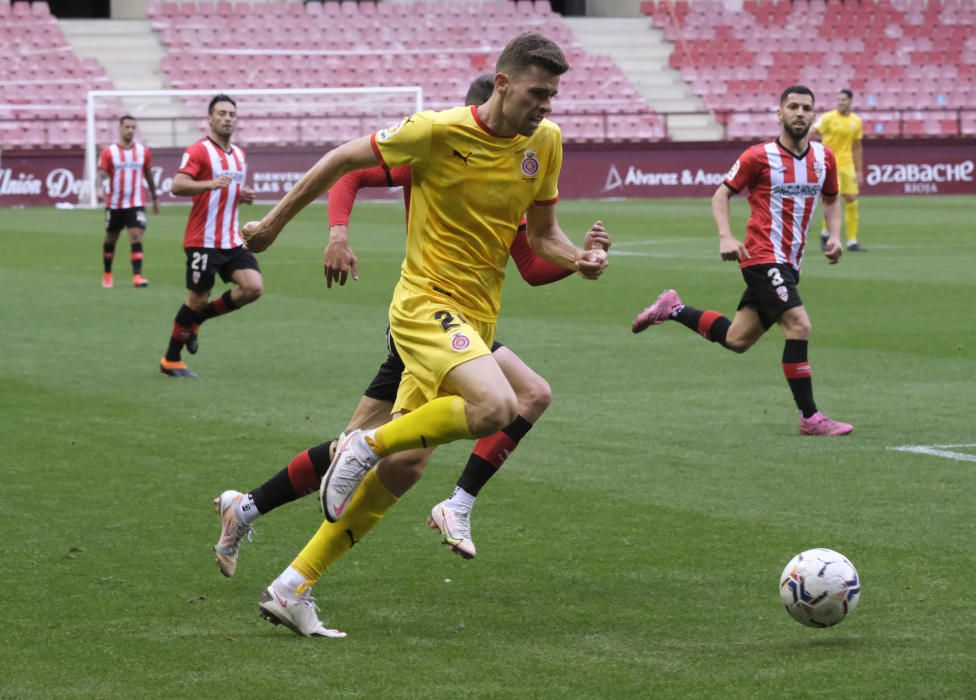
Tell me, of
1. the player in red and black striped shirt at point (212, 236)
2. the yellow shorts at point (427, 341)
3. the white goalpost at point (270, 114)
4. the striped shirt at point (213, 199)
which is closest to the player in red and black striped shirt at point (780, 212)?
the player in red and black striped shirt at point (212, 236)

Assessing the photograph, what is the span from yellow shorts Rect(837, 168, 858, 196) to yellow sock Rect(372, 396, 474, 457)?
1991 centimetres

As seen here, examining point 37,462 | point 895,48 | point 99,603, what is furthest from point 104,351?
point 895,48

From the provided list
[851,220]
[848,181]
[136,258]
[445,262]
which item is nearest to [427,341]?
[445,262]

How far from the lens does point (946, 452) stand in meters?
8.95

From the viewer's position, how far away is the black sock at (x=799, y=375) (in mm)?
9734

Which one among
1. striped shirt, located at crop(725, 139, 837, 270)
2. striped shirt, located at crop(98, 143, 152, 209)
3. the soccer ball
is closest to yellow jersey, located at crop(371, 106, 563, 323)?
the soccer ball

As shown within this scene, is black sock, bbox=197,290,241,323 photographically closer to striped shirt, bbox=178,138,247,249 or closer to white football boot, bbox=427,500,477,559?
striped shirt, bbox=178,138,247,249

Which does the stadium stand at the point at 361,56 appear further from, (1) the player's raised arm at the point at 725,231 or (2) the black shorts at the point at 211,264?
(1) the player's raised arm at the point at 725,231

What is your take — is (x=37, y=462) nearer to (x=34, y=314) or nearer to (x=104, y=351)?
(x=104, y=351)

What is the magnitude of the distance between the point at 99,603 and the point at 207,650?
2.51 feet

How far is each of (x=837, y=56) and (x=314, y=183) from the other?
43409 mm

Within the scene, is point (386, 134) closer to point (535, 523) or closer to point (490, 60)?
point (535, 523)

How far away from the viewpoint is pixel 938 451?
8.98 meters

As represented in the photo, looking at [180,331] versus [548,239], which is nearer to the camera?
[548,239]
